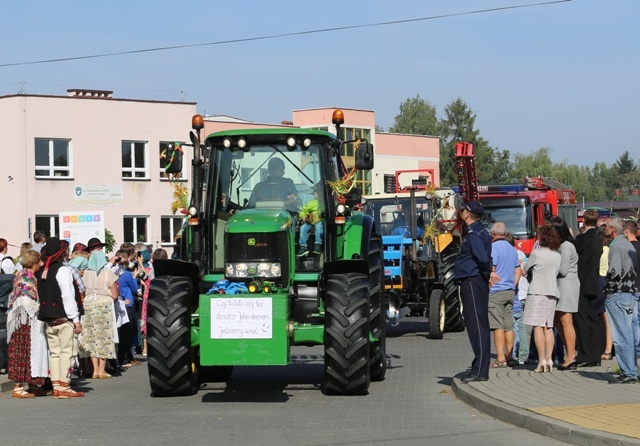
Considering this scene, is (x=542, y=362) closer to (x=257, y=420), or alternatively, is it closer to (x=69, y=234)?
(x=257, y=420)

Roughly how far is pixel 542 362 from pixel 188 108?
4522 cm

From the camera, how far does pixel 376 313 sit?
1515cm

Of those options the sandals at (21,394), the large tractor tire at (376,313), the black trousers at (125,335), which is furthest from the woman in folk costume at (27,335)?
the large tractor tire at (376,313)

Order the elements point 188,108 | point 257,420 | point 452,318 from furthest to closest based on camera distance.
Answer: point 188,108 → point 452,318 → point 257,420

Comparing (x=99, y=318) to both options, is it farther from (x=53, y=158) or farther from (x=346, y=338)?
(x=53, y=158)

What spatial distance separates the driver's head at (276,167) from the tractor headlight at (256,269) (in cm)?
146

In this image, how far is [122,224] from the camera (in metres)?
57.2

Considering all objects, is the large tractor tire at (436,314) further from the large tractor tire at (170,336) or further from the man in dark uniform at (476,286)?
the large tractor tire at (170,336)

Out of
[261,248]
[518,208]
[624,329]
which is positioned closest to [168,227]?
[518,208]

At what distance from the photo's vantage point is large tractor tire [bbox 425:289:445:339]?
23.4 metres

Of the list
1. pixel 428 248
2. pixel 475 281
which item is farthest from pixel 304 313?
pixel 428 248

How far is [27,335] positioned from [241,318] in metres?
3.17

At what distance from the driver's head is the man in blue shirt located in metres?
3.11

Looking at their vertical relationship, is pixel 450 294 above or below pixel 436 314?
above
